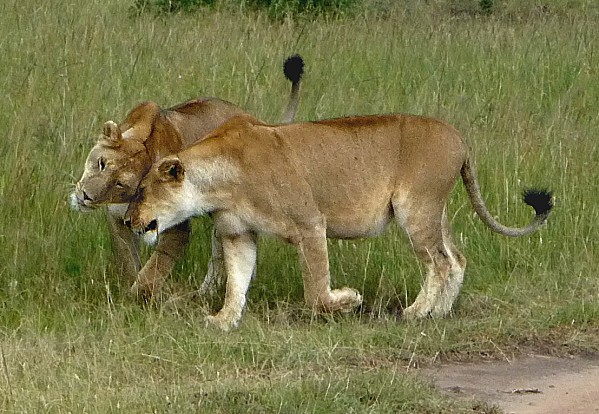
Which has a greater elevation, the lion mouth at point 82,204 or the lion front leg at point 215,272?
the lion mouth at point 82,204

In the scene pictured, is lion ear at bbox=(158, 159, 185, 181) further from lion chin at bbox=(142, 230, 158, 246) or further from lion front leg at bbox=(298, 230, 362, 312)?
lion front leg at bbox=(298, 230, 362, 312)

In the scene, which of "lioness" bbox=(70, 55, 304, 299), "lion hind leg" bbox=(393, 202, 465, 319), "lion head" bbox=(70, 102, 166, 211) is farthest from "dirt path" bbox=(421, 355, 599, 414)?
"lion head" bbox=(70, 102, 166, 211)

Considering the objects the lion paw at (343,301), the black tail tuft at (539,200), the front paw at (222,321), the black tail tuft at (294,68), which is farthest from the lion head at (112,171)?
the black tail tuft at (539,200)

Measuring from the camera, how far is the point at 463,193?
6.97 m

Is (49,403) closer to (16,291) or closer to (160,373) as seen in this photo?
(160,373)

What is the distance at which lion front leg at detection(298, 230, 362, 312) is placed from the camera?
17.9ft

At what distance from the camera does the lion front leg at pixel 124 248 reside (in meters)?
5.82

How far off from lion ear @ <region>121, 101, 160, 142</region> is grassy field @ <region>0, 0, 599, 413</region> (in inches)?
26.6

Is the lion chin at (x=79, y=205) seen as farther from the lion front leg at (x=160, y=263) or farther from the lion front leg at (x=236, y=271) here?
the lion front leg at (x=236, y=271)

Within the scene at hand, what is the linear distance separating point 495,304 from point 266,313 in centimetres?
109

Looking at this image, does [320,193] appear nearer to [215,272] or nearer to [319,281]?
[319,281]

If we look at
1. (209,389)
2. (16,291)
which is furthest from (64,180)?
(209,389)

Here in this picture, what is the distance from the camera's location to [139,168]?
18.2 ft

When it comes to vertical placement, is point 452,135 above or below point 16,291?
above
